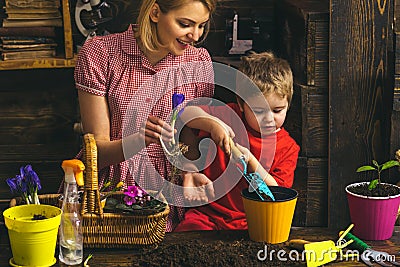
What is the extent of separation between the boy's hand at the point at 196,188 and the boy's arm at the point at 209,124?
0.56 ft

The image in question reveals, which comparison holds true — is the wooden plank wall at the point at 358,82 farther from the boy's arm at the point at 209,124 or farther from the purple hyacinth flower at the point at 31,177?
the purple hyacinth flower at the point at 31,177

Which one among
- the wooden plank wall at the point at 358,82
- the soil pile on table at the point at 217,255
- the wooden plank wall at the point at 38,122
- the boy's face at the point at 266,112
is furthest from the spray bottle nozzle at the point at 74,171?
the wooden plank wall at the point at 38,122

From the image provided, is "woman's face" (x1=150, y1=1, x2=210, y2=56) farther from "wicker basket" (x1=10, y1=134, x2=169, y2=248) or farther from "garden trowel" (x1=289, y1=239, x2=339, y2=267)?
"garden trowel" (x1=289, y1=239, x2=339, y2=267)

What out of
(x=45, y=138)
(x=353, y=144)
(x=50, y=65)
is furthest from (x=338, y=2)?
(x=45, y=138)

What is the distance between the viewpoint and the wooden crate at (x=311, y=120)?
2.77 metres

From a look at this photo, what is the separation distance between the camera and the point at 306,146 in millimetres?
2867

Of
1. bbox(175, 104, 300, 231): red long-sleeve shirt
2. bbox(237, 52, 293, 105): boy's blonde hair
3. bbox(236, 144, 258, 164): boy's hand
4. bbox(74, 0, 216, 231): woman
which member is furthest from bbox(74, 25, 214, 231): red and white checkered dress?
bbox(236, 144, 258, 164): boy's hand

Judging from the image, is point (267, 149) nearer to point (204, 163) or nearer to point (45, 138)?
point (204, 163)

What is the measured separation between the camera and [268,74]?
104 inches

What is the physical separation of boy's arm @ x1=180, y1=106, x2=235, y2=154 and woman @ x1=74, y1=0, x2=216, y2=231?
9 cm

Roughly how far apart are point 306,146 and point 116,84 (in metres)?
0.79

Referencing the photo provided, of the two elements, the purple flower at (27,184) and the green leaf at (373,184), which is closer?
the purple flower at (27,184)

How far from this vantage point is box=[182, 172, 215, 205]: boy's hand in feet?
8.17

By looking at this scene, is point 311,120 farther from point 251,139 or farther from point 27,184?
point 27,184
